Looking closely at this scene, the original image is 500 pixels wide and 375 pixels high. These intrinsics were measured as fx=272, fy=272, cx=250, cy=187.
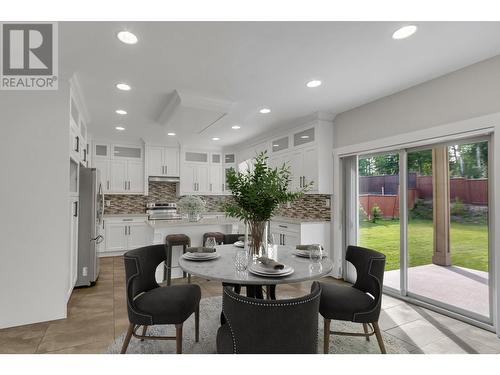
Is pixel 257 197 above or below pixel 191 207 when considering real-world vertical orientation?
above

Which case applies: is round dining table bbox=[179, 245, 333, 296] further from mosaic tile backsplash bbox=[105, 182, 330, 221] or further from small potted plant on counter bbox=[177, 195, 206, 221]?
mosaic tile backsplash bbox=[105, 182, 330, 221]

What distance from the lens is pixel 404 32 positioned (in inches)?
81.7

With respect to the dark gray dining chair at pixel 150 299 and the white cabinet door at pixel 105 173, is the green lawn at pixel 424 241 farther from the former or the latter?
the white cabinet door at pixel 105 173

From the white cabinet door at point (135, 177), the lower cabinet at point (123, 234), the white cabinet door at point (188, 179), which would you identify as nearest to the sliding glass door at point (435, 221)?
the white cabinet door at point (188, 179)

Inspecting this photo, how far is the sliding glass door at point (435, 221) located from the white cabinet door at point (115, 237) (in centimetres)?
481

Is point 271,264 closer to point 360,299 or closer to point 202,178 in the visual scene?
point 360,299

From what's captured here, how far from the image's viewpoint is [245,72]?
9.07 feet

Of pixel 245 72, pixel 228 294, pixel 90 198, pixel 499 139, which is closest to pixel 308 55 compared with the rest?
pixel 245 72

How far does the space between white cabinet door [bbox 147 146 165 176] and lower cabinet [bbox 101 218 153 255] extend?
112 centimetres

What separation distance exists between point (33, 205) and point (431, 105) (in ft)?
14.0

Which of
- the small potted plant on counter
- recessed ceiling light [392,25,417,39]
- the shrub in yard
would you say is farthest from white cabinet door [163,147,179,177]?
recessed ceiling light [392,25,417,39]

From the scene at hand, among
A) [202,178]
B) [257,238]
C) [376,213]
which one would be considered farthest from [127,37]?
[202,178]
